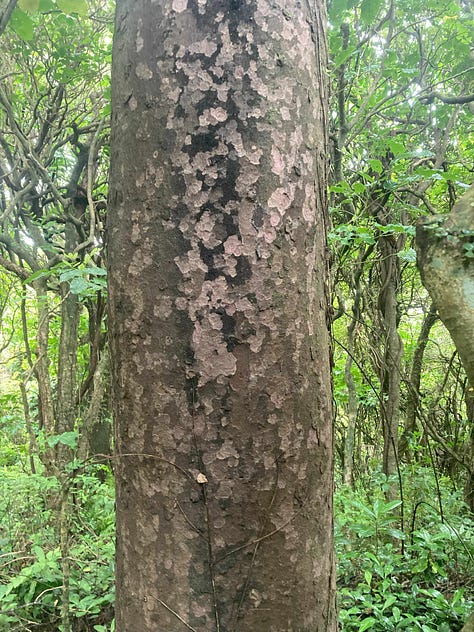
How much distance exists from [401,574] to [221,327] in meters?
2.61

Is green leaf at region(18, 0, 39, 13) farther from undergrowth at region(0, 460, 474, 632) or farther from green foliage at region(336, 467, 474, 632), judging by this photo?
green foliage at region(336, 467, 474, 632)

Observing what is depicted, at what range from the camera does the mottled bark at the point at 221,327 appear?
698 mm

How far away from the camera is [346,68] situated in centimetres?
332

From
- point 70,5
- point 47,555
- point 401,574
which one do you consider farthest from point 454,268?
point 47,555

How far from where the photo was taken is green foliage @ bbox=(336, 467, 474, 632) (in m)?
2.03

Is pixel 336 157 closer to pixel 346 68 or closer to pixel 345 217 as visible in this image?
pixel 346 68

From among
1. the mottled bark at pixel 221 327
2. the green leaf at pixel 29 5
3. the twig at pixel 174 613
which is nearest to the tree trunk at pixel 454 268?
the mottled bark at pixel 221 327

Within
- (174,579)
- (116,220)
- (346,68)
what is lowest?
(174,579)

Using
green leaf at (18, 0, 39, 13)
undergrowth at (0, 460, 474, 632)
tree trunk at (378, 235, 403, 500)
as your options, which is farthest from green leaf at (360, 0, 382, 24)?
undergrowth at (0, 460, 474, 632)

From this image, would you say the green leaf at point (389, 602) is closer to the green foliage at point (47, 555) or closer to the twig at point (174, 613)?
the green foliage at point (47, 555)

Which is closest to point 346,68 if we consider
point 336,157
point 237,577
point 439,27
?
point 336,157

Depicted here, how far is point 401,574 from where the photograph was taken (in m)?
2.65

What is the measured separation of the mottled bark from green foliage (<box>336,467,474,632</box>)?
57.2 inches

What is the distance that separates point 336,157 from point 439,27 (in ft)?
4.78
